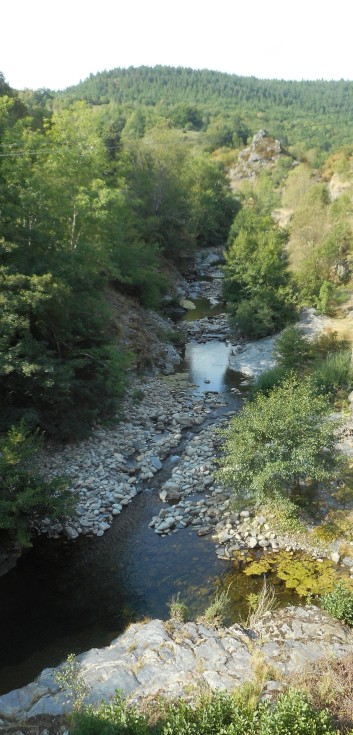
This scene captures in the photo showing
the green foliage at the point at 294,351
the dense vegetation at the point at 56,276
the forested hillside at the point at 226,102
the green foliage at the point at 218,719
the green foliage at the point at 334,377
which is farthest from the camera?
the forested hillside at the point at 226,102

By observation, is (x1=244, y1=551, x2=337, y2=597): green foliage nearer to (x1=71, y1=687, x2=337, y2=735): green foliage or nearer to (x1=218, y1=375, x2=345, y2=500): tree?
(x1=218, y1=375, x2=345, y2=500): tree

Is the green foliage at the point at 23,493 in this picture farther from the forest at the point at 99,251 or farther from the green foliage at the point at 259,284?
the green foliage at the point at 259,284

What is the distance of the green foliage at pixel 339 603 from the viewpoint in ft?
32.4

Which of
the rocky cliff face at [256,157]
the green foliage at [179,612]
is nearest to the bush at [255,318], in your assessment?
the green foliage at [179,612]

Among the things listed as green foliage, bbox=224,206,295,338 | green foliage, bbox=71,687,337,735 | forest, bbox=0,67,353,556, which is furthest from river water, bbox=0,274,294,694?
green foliage, bbox=224,206,295,338

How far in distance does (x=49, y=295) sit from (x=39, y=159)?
8.79 meters

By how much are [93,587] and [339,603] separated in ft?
19.3

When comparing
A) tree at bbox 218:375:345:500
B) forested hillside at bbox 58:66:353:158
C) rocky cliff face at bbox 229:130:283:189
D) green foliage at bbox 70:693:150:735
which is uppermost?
forested hillside at bbox 58:66:353:158

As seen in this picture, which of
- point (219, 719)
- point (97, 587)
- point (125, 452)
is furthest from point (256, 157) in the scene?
point (219, 719)

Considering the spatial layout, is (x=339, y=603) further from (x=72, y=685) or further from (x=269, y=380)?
(x=269, y=380)

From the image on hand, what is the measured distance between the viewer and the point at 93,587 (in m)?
11.8

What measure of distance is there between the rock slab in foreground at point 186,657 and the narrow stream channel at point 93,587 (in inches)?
44.9

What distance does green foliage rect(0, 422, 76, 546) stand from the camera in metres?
11.5

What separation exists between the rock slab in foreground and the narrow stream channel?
1.14 meters
